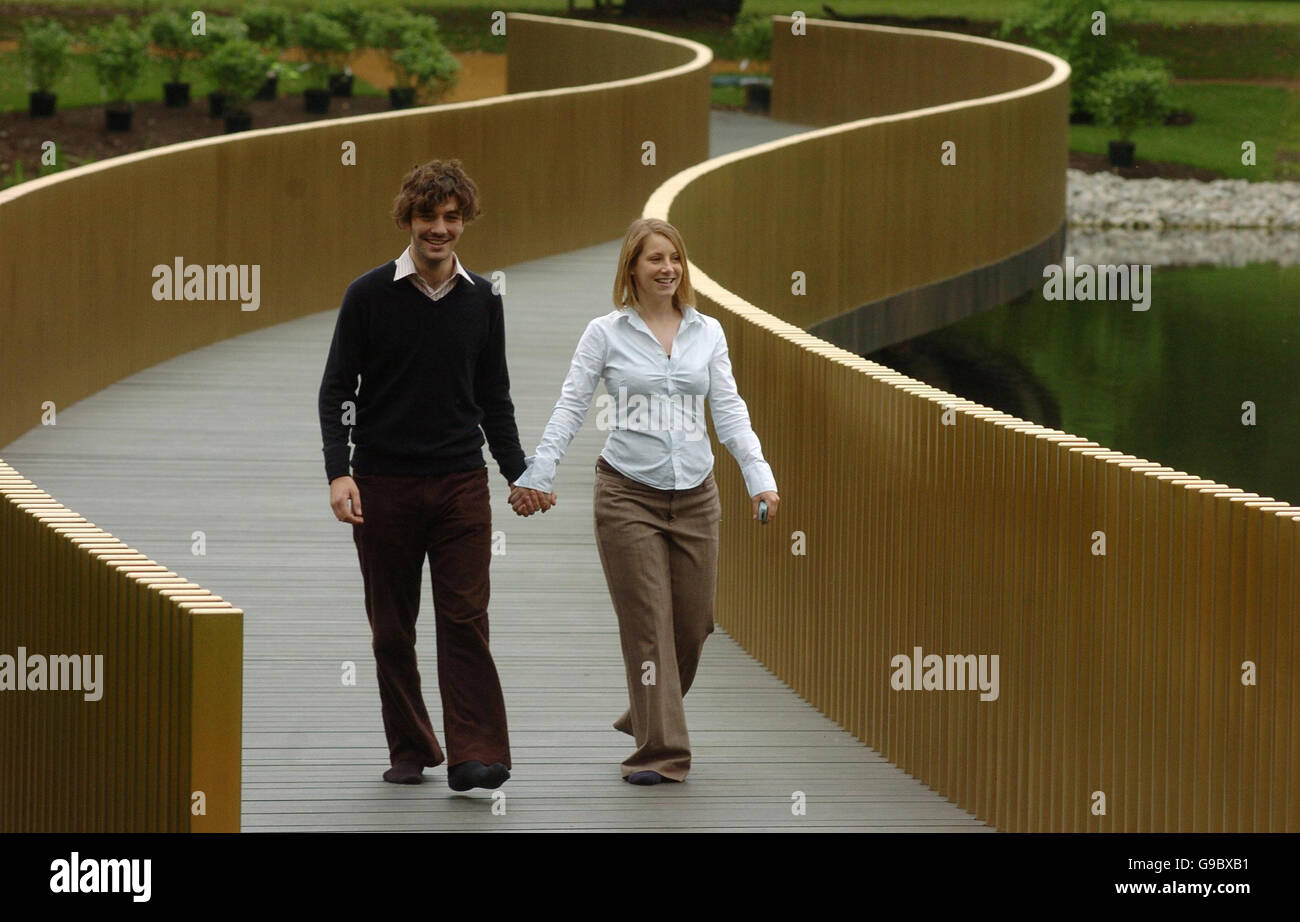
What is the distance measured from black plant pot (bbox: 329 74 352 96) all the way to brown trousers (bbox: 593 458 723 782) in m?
35.2

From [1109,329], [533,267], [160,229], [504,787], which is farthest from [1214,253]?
[504,787]

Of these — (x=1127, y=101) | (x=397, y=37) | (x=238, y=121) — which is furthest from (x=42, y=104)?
(x=1127, y=101)

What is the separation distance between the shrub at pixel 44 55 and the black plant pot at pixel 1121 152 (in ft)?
64.8

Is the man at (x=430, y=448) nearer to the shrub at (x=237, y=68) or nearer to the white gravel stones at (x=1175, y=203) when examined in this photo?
the shrub at (x=237, y=68)

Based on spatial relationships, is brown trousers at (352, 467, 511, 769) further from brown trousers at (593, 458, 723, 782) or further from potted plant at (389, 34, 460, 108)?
potted plant at (389, 34, 460, 108)

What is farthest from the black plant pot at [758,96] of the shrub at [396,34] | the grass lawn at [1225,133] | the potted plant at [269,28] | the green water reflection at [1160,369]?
the potted plant at [269,28]

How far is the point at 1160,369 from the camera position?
1162 inches

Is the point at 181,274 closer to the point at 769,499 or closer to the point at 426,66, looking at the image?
the point at 769,499

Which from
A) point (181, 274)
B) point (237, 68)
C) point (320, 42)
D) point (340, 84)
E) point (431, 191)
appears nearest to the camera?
point (431, 191)

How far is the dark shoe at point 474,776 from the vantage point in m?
6.62

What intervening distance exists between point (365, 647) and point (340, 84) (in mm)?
34028

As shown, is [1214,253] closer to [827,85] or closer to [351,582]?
[827,85]

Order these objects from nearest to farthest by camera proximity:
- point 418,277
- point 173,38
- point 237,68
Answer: point 418,277, point 237,68, point 173,38

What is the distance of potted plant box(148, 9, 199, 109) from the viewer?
3881 centimetres
